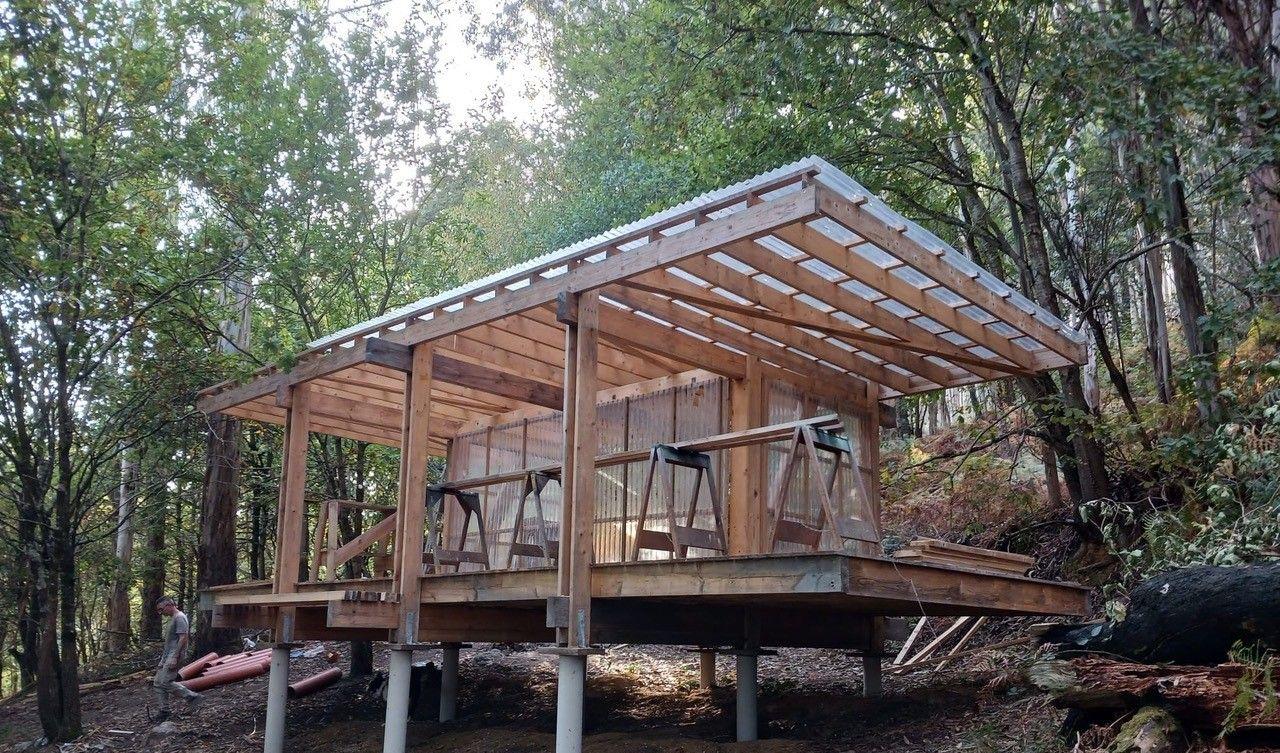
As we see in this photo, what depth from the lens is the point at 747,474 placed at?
996cm

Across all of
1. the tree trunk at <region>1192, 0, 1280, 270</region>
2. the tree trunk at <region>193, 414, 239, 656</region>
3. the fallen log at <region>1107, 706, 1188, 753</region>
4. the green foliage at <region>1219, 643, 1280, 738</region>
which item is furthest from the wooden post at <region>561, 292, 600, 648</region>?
the tree trunk at <region>193, 414, 239, 656</region>

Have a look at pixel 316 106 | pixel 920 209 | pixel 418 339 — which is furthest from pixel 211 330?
pixel 920 209

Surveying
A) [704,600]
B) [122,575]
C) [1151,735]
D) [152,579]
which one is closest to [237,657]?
[122,575]

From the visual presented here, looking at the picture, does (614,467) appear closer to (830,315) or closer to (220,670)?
(830,315)

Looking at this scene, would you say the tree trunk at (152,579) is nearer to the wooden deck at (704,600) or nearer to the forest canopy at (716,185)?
the forest canopy at (716,185)

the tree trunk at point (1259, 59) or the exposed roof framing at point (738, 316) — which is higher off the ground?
the tree trunk at point (1259, 59)

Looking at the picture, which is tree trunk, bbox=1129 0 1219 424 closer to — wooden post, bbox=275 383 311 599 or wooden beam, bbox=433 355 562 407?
wooden beam, bbox=433 355 562 407

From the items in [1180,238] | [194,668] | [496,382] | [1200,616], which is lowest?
[194,668]

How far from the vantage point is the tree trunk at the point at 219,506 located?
15.8 meters

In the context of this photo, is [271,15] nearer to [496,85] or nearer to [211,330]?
[211,330]

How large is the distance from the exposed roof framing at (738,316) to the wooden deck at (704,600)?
214cm

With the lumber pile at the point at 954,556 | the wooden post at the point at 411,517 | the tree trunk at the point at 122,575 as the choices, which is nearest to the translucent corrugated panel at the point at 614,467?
the wooden post at the point at 411,517

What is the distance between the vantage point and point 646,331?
31.2 ft

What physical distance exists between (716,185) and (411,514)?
6.03 metres
